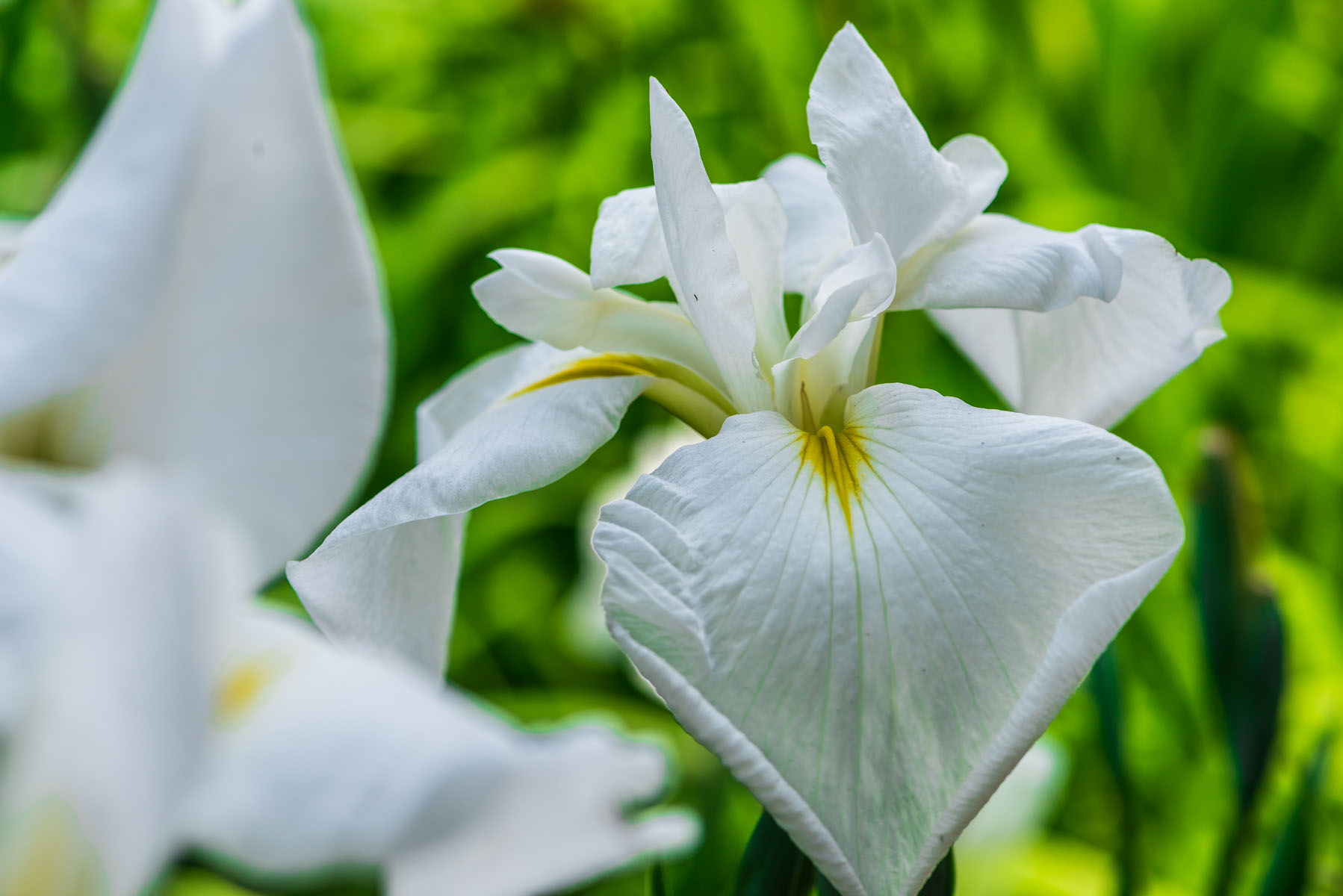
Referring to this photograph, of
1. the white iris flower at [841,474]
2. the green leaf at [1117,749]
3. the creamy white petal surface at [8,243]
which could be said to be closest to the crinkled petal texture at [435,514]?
the white iris flower at [841,474]

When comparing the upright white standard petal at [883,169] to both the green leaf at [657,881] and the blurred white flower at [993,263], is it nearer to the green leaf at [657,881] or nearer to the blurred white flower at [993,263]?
the blurred white flower at [993,263]

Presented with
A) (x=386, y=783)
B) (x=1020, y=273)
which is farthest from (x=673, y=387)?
(x=386, y=783)

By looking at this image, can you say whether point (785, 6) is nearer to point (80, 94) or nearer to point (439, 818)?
point (80, 94)

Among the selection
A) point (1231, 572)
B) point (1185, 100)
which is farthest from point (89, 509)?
point (1185, 100)

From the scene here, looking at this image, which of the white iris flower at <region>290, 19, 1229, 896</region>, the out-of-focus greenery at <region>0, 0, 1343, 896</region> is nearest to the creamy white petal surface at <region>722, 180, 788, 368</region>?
the white iris flower at <region>290, 19, 1229, 896</region>

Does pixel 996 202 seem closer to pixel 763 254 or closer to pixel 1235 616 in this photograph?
pixel 1235 616

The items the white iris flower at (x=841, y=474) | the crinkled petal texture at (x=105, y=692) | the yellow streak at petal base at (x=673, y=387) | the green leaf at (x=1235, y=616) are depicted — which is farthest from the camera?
the green leaf at (x=1235, y=616)
